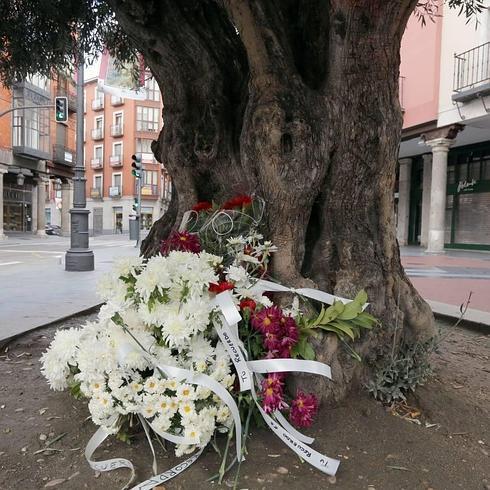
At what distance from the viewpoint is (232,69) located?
3.37 metres

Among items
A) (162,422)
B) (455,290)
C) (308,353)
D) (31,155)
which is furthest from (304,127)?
(31,155)

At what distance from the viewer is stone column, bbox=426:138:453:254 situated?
17.5m

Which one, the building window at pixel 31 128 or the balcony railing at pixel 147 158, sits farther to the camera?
the balcony railing at pixel 147 158

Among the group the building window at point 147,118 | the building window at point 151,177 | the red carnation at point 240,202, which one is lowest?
the red carnation at point 240,202

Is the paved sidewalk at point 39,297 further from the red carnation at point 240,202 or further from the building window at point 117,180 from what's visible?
the building window at point 117,180

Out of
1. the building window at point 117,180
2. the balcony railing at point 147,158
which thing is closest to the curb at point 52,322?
the balcony railing at point 147,158

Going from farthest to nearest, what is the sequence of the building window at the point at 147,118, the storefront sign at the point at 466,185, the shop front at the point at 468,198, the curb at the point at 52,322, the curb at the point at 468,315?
the building window at the point at 147,118
the storefront sign at the point at 466,185
the shop front at the point at 468,198
the curb at the point at 468,315
the curb at the point at 52,322

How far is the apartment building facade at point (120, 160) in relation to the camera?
52781 mm

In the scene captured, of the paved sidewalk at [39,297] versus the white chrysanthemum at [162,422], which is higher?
the white chrysanthemum at [162,422]

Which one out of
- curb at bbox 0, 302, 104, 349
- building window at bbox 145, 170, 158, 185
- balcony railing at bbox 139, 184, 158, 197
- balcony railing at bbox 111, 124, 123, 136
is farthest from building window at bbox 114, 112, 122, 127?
curb at bbox 0, 302, 104, 349

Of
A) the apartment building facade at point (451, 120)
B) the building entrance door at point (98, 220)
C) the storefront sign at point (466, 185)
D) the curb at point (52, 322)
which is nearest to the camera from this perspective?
the curb at point (52, 322)

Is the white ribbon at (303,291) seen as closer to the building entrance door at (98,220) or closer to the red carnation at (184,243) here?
the red carnation at (184,243)

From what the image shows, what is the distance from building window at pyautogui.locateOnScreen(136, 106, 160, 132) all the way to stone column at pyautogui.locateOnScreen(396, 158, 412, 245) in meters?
35.6

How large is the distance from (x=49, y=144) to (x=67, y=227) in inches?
314
